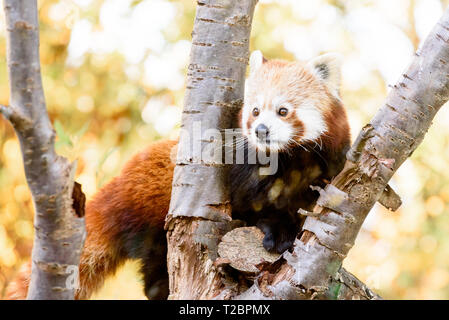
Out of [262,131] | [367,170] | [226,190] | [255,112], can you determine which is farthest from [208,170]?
[367,170]

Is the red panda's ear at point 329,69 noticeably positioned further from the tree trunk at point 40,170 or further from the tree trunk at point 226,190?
the tree trunk at point 40,170

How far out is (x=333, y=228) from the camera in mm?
1545

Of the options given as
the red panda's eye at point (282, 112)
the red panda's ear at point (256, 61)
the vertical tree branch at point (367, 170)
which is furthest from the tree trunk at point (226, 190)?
the red panda's ear at point (256, 61)

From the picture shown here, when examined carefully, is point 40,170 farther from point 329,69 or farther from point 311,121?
point 329,69

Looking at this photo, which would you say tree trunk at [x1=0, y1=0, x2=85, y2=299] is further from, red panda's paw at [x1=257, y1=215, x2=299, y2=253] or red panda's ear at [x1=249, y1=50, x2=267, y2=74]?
red panda's ear at [x1=249, y1=50, x2=267, y2=74]

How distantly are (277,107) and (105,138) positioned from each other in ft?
9.38

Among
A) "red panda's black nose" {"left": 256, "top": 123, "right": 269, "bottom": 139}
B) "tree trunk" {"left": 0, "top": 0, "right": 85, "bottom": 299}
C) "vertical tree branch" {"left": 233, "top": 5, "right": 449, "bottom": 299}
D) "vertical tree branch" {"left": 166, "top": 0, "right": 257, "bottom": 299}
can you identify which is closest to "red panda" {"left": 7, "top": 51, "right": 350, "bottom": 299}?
"red panda's black nose" {"left": 256, "top": 123, "right": 269, "bottom": 139}

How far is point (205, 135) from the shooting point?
1834 mm

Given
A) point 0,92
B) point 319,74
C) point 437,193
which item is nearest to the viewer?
point 319,74

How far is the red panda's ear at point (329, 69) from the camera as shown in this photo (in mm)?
2316

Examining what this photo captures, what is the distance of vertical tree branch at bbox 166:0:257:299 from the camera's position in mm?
1774

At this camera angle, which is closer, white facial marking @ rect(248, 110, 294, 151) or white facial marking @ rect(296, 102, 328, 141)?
white facial marking @ rect(248, 110, 294, 151)
